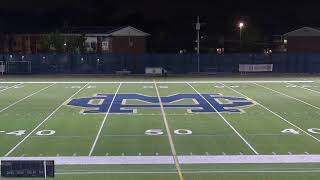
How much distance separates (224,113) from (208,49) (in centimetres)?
6678

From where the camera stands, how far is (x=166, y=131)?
15.3 m

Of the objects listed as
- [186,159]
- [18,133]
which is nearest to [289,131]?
[186,159]

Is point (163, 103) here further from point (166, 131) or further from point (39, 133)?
point (39, 133)

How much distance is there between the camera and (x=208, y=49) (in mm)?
85250

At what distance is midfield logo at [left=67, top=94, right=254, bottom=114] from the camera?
65.6 feet

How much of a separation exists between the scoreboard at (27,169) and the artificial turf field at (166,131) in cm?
257

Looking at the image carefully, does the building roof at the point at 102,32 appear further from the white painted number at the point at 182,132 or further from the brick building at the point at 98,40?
the white painted number at the point at 182,132

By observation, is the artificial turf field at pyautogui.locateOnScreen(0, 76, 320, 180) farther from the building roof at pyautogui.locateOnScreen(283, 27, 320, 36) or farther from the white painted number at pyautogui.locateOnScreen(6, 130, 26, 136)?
the building roof at pyautogui.locateOnScreen(283, 27, 320, 36)

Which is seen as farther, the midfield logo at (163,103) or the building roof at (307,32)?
the building roof at (307,32)

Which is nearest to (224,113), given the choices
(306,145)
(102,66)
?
(306,145)

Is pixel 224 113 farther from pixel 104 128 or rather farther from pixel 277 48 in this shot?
pixel 277 48

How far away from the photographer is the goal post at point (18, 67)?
45.6 m

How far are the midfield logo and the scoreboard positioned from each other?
11.9m

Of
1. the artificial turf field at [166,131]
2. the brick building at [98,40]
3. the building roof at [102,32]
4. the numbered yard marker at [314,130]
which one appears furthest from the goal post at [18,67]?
the building roof at [102,32]
